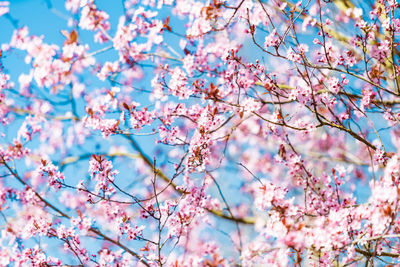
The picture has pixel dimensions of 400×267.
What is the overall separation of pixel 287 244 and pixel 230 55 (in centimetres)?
216

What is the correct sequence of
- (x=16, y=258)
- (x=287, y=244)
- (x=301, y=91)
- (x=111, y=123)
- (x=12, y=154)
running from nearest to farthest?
(x=287, y=244) → (x=301, y=91) → (x=111, y=123) → (x=16, y=258) → (x=12, y=154)

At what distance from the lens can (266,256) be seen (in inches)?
154

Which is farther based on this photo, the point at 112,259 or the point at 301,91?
the point at 112,259

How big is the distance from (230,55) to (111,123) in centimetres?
166

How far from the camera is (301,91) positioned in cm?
391

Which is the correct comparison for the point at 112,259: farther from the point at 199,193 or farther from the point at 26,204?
the point at 26,204

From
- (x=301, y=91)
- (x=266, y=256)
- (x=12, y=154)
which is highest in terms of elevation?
(x=12, y=154)

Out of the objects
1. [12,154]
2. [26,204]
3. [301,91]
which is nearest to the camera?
[301,91]

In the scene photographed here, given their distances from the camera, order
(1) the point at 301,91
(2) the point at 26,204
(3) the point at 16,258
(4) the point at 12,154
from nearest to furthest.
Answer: (1) the point at 301,91, (3) the point at 16,258, (2) the point at 26,204, (4) the point at 12,154

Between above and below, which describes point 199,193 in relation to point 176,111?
below

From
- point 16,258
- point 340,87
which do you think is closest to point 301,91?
point 340,87

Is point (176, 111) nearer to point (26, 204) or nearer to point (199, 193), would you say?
point (199, 193)

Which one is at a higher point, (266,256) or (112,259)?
(112,259)

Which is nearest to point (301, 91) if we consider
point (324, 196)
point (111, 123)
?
point (324, 196)
